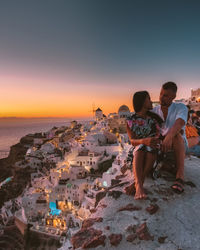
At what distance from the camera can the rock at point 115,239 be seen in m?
2.24

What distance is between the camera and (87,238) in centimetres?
241

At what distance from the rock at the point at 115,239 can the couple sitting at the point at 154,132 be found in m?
0.88

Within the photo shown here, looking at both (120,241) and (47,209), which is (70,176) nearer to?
(47,209)

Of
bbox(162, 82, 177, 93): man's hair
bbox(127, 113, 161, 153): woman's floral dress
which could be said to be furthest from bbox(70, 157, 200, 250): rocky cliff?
bbox(162, 82, 177, 93): man's hair

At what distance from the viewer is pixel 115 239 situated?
7.55ft

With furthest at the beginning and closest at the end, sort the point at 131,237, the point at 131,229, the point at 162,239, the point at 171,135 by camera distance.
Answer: the point at 171,135, the point at 131,229, the point at 131,237, the point at 162,239

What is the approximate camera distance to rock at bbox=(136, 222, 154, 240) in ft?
Answer: 7.37

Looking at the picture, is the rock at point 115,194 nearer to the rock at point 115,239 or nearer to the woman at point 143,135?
the woman at point 143,135

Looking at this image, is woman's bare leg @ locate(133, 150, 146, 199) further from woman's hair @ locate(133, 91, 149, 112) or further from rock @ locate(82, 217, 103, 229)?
woman's hair @ locate(133, 91, 149, 112)

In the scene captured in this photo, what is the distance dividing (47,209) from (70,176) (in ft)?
20.8

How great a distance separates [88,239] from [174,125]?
112 inches

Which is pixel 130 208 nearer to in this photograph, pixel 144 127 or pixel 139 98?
pixel 144 127

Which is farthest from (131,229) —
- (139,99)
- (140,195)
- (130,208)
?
(139,99)

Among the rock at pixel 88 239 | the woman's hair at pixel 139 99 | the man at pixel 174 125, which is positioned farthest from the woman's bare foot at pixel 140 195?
the woman's hair at pixel 139 99
